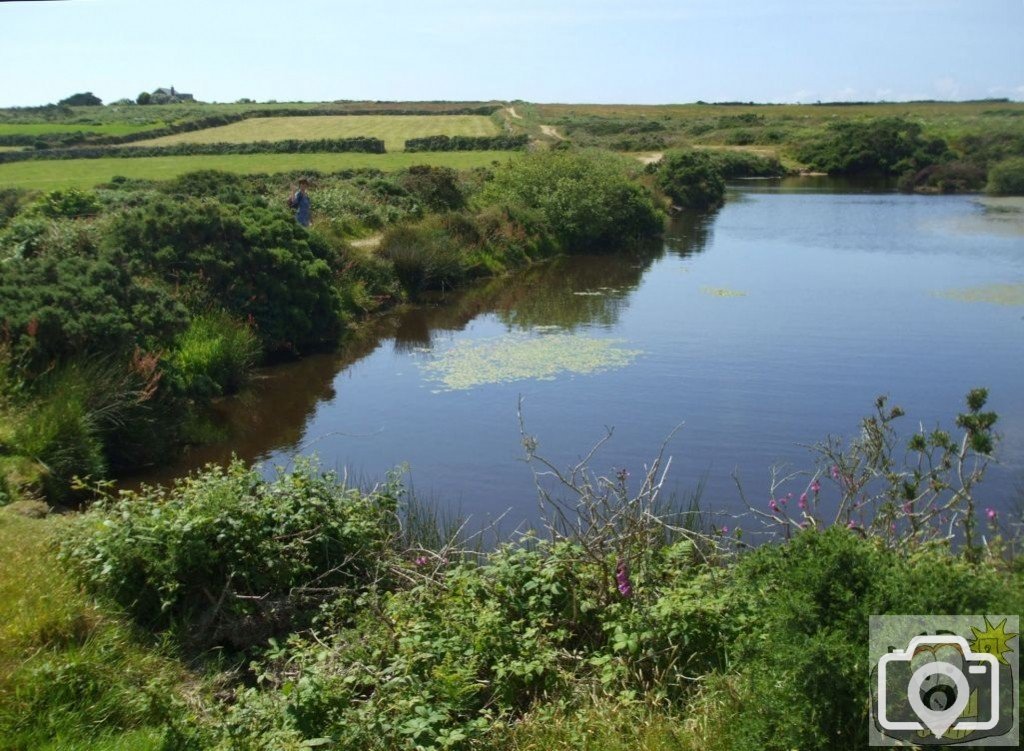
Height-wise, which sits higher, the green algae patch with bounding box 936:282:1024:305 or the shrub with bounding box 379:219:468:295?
the shrub with bounding box 379:219:468:295

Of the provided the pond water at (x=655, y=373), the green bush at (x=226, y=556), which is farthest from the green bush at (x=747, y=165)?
the green bush at (x=226, y=556)

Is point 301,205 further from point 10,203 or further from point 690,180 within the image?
point 690,180

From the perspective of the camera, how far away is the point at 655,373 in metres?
15.4

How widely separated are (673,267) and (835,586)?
80.7 feet

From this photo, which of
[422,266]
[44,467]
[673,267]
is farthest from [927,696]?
[673,267]

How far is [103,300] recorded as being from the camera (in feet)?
38.7

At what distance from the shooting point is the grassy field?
3316cm

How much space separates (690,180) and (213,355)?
106ft

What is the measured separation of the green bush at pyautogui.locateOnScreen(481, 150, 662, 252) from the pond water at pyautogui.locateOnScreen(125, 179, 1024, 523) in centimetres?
216

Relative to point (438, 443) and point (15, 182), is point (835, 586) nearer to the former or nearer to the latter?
point (438, 443)

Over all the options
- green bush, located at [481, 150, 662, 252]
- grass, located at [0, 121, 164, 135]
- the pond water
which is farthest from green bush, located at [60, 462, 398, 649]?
grass, located at [0, 121, 164, 135]

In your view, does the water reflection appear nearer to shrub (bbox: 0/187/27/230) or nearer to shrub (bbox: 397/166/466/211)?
shrub (bbox: 397/166/466/211)
